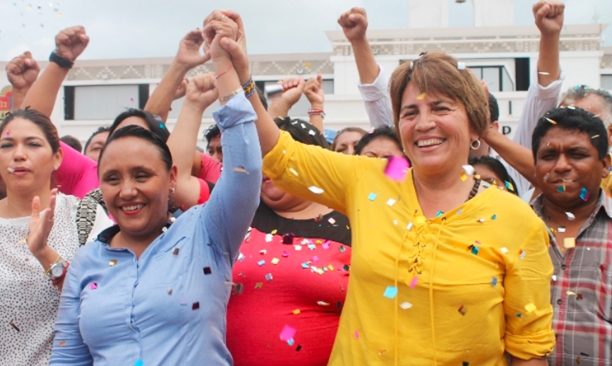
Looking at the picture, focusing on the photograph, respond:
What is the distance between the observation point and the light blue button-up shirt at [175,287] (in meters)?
2.23

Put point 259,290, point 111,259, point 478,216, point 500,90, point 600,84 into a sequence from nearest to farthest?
point 478,216 < point 111,259 < point 259,290 < point 500,90 < point 600,84

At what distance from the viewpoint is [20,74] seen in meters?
4.11

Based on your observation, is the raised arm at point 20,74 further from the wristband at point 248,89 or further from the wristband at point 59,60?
the wristband at point 248,89

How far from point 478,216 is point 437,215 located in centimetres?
13

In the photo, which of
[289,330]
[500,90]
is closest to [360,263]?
[289,330]

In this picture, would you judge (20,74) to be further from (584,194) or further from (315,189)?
(584,194)

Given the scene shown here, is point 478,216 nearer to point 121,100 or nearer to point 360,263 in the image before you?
point 360,263

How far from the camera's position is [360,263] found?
2.24 metres

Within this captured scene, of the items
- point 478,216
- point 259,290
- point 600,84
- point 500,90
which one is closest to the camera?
point 478,216

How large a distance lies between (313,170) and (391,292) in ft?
1.69

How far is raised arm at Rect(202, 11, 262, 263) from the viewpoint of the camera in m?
2.22

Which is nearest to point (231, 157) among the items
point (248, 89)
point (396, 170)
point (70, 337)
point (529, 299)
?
point (248, 89)

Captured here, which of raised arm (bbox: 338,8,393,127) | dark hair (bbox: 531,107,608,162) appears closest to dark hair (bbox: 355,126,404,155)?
raised arm (bbox: 338,8,393,127)

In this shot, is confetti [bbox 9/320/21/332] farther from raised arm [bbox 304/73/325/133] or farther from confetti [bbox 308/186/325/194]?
raised arm [bbox 304/73/325/133]
